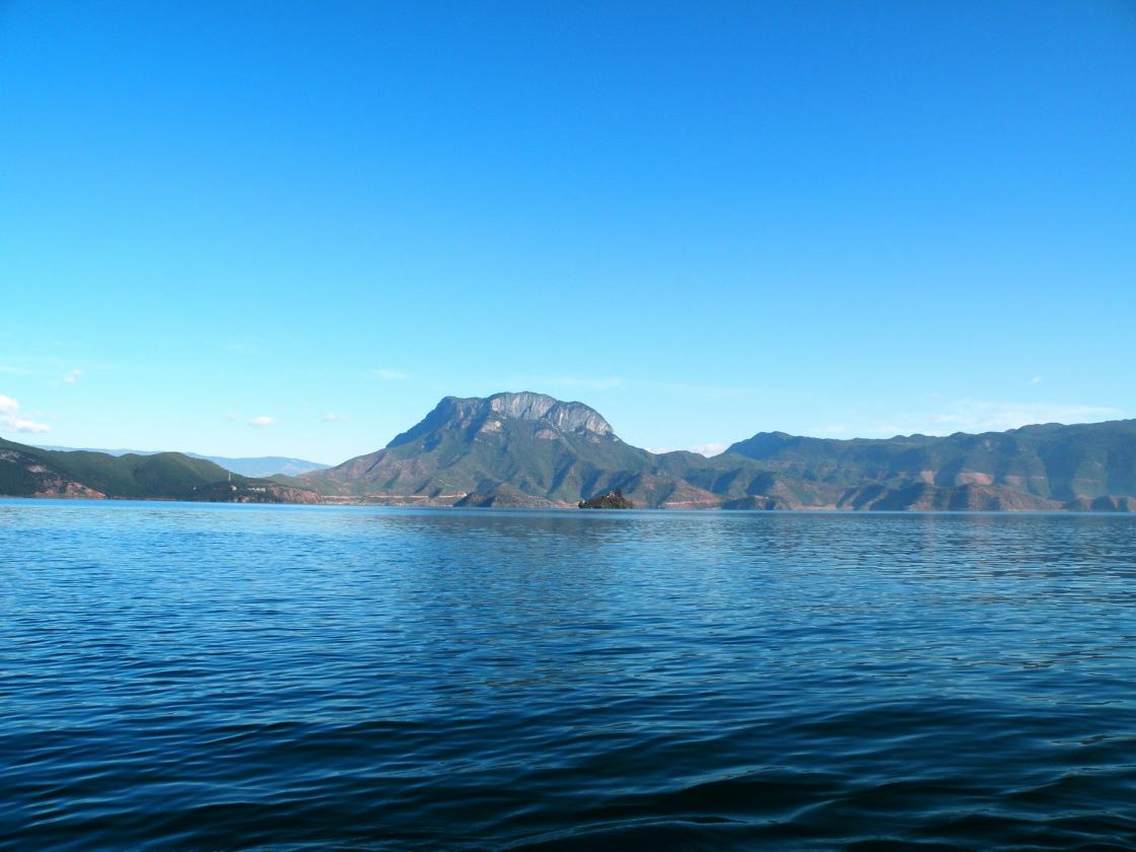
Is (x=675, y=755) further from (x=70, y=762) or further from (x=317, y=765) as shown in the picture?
(x=70, y=762)

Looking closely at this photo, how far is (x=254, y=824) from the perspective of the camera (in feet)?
49.1

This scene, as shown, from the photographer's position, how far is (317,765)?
18.7m

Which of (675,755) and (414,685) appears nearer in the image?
(675,755)

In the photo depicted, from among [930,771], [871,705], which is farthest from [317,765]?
[871,705]

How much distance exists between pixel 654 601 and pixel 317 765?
34.4 metres

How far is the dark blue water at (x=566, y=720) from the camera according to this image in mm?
15078

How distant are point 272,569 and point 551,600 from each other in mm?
35476

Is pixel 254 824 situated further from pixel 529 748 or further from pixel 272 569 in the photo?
pixel 272 569

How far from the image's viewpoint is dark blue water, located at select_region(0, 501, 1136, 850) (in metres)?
15.1

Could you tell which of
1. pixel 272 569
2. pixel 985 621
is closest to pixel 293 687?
pixel 985 621

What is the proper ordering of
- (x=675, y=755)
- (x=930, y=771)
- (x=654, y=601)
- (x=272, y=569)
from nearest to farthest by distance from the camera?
(x=930, y=771) → (x=675, y=755) → (x=654, y=601) → (x=272, y=569)

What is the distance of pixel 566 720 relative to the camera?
22.7 m

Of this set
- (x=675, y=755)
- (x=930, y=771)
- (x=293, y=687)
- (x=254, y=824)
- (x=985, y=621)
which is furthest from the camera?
(x=985, y=621)

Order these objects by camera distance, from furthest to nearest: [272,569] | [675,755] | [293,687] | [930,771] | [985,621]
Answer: [272,569]
[985,621]
[293,687]
[675,755]
[930,771]
